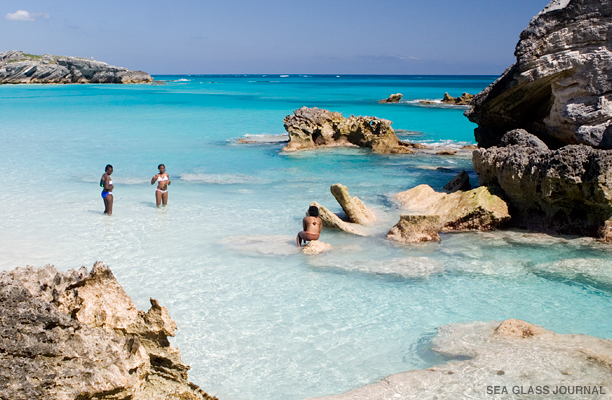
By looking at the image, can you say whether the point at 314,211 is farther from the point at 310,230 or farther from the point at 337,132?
the point at 337,132

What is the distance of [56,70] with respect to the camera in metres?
88.4

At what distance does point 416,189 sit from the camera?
12953mm

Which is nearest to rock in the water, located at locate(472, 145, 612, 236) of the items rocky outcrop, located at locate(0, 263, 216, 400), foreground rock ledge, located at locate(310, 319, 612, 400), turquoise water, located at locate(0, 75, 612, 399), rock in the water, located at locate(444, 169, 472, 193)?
turquoise water, located at locate(0, 75, 612, 399)

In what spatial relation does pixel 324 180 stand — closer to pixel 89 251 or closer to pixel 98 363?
pixel 89 251

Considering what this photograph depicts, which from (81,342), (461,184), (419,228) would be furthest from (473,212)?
(81,342)

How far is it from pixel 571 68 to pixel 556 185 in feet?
8.87

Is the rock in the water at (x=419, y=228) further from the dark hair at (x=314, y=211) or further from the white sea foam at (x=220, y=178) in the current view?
the white sea foam at (x=220, y=178)

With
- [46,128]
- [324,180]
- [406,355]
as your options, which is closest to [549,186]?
[406,355]

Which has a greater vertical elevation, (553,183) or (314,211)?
(553,183)

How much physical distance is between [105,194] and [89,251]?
99.3 inches

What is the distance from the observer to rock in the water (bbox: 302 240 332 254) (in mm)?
9352

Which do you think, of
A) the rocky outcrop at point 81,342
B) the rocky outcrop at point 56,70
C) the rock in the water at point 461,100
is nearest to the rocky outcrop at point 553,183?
the rocky outcrop at point 81,342

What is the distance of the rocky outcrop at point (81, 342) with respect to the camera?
336 cm

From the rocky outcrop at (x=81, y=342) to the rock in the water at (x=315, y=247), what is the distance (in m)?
5.36
